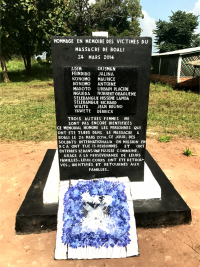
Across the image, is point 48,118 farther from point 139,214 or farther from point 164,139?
point 139,214

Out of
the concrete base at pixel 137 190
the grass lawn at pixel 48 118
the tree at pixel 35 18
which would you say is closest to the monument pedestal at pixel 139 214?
the concrete base at pixel 137 190

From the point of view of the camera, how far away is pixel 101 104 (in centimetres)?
312

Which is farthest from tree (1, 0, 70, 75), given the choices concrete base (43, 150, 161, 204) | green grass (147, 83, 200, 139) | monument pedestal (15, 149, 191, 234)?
monument pedestal (15, 149, 191, 234)

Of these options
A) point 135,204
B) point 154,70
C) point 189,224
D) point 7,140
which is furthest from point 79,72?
point 154,70

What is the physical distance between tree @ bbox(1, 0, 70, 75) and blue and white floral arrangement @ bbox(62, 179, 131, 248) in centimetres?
1581

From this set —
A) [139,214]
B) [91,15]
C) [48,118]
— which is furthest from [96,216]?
[91,15]

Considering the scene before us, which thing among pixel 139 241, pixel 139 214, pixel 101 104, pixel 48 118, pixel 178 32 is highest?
pixel 178 32

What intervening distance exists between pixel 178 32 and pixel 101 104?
36.7 m

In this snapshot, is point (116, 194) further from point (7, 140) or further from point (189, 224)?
point (7, 140)

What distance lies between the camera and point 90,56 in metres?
2.91

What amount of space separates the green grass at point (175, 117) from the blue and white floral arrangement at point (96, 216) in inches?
173

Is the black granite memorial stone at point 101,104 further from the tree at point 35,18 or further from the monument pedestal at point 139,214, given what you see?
the tree at point 35,18

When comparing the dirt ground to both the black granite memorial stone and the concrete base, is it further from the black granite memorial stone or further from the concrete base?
the black granite memorial stone

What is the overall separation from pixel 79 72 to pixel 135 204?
6.76ft
